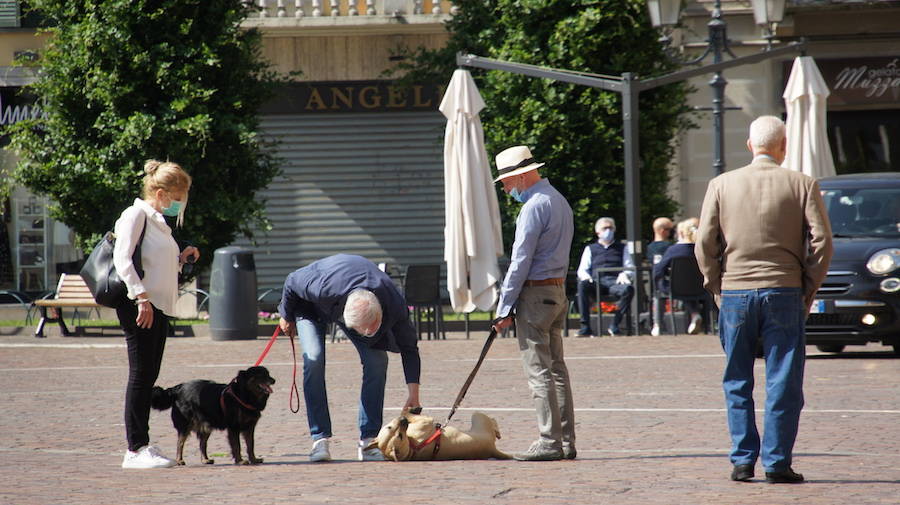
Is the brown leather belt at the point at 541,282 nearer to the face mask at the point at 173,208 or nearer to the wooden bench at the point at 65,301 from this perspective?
the face mask at the point at 173,208

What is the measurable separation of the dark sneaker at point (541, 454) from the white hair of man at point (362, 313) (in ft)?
3.54

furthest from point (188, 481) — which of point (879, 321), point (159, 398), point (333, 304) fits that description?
point (879, 321)

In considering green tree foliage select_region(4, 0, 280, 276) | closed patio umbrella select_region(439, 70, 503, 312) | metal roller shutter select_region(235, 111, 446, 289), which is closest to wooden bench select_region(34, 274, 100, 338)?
green tree foliage select_region(4, 0, 280, 276)

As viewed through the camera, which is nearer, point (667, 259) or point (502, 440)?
point (502, 440)

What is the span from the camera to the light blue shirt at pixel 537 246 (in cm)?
756

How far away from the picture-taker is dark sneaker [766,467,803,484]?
6480 millimetres

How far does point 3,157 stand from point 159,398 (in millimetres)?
18980

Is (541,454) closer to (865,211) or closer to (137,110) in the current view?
(865,211)

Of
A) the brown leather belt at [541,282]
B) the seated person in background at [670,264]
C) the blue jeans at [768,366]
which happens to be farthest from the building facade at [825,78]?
the blue jeans at [768,366]

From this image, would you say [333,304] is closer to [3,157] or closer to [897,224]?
[897,224]

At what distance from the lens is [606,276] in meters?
18.6

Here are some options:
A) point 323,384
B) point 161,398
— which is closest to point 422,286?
point 323,384

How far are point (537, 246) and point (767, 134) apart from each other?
4.95 ft

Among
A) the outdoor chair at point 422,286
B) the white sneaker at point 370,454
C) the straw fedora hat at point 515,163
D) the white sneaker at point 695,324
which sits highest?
the straw fedora hat at point 515,163
